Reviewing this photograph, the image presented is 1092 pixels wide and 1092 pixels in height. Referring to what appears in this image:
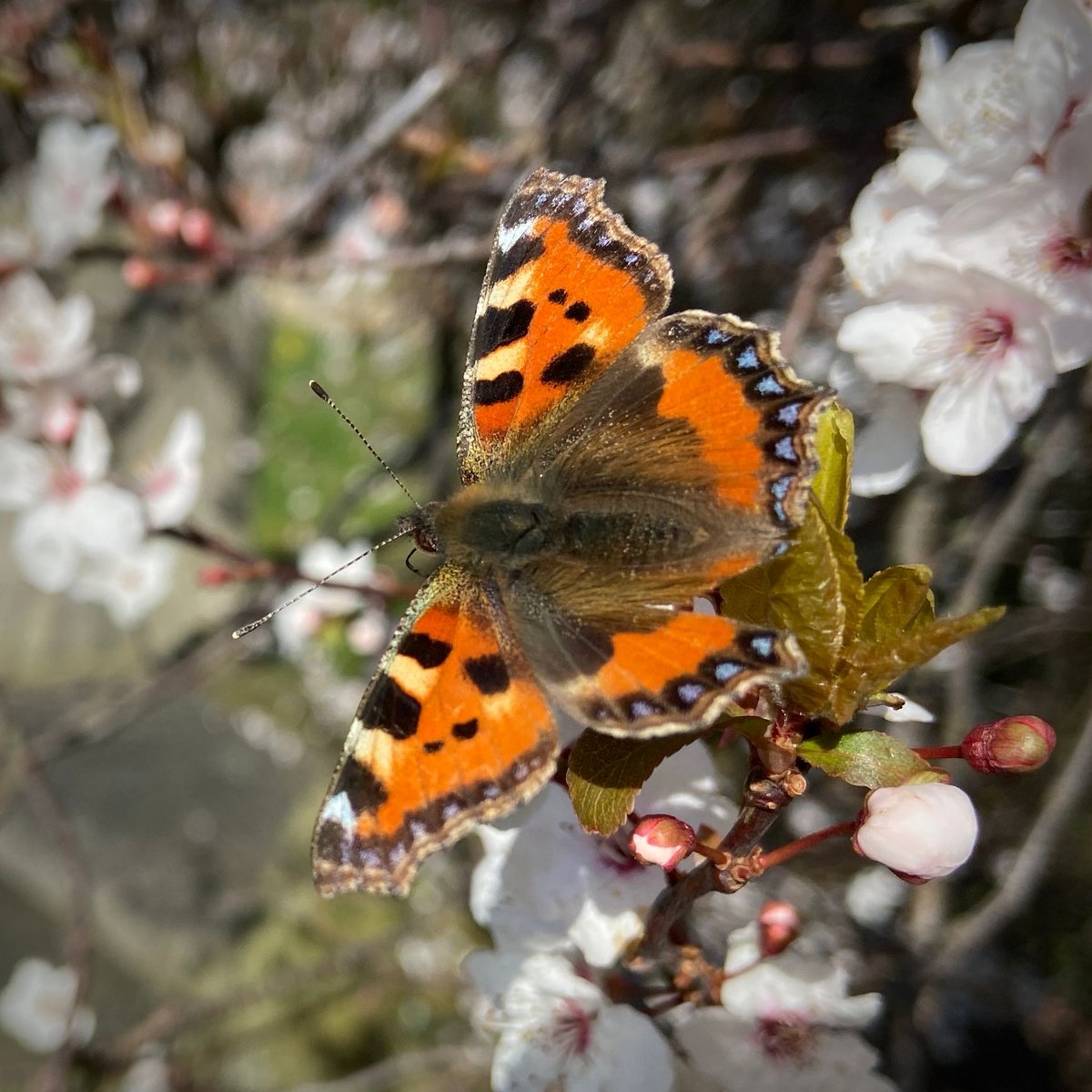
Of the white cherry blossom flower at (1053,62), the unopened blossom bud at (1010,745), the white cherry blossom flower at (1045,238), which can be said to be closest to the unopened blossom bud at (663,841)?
the unopened blossom bud at (1010,745)

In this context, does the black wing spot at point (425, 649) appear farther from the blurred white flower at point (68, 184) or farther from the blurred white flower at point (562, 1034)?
the blurred white flower at point (68, 184)

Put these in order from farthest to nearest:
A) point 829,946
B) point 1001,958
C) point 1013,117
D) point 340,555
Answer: point 340,555 → point 1001,958 → point 829,946 → point 1013,117

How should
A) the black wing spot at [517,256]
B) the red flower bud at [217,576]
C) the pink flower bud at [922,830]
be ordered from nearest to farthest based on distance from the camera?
the pink flower bud at [922,830], the black wing spot at [517,256], the red flower bud at [217,576]

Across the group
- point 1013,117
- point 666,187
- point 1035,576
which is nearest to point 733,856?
point 1013,117

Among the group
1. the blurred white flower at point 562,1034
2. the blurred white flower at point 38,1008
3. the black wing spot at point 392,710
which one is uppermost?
the black wing spot at point 392,710

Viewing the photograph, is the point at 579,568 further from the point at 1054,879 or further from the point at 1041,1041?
the point at 1041,1041

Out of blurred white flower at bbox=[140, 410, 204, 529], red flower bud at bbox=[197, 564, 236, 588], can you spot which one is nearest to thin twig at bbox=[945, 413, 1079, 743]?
red flower bud at bbox=[197, 564, 236, 588]

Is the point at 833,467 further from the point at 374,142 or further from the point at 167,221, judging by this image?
the point at 167,221
